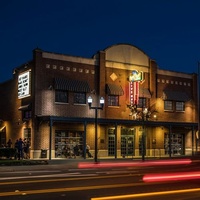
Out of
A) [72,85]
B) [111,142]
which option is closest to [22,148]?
[72,85]

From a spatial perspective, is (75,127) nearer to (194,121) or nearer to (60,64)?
(60,64)

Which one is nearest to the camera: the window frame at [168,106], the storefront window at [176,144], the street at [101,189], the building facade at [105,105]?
the street at [101,189]

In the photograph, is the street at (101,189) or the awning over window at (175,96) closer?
the street at (101,189)

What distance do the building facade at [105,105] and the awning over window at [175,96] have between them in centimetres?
11

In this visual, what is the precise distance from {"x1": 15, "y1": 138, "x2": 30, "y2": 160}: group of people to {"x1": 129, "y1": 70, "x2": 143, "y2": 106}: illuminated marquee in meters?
11.5

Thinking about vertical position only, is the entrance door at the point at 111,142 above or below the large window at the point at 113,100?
below

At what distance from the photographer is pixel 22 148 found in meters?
34.7

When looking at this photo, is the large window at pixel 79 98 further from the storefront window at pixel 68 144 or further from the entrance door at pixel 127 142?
the entrance door at pixel 127 142

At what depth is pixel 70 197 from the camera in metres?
12.7

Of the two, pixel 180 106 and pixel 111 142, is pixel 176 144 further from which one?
pixel 111 142

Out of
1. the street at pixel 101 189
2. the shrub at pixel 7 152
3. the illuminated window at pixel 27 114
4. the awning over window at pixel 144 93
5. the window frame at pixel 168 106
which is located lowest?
the street at pixel 101 189

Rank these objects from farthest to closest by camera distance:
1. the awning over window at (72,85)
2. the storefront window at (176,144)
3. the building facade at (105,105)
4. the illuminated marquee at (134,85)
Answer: the storefront window at (176,144)
the illuminated marquee at (134,85)
the awning over window at (72,85)
the building facade at (105,105)

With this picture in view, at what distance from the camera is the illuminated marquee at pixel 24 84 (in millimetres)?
37584

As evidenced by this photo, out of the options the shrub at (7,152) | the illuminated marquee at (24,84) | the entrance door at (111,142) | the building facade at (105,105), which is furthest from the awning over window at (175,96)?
the shrub at (7,152)
